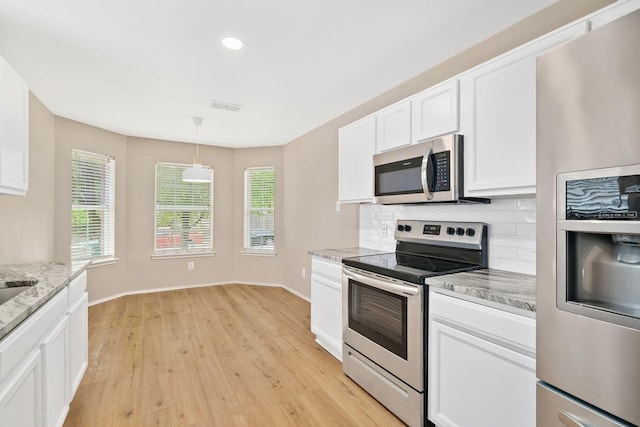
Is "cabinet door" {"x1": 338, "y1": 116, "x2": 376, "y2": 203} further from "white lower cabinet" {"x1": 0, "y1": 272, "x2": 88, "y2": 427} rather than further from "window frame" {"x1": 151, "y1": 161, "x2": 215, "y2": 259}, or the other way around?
"window frame" {"x1": 151, "y1": 161, "x2": 215, "y2": 259}

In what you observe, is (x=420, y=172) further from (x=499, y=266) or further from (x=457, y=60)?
(x=457, y=60)

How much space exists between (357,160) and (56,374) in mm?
2515

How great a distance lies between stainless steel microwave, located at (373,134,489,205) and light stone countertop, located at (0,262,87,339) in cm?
217

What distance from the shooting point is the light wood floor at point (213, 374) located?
6.81 ft

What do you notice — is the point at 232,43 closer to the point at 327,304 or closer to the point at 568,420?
the point at 327,304

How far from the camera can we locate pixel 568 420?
1.15 meters

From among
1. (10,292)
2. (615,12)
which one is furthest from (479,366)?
(10,292)

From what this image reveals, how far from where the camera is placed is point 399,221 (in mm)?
2893

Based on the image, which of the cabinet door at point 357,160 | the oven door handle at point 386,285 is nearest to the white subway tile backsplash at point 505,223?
the cabinet door at point 357,160

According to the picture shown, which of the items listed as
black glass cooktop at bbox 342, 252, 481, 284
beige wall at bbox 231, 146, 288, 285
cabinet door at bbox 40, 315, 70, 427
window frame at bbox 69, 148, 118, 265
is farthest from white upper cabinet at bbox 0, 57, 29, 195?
beige wall at bbox 231, 146, 288, 285

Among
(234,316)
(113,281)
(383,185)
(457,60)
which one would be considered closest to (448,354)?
(383,185)

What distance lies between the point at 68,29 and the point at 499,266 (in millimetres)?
3161

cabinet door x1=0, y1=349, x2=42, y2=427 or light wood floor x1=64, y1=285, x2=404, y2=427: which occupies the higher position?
cabinet door x1=0, y1=349, x2=42, y2=427

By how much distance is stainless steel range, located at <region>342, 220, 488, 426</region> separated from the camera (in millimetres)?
1908
